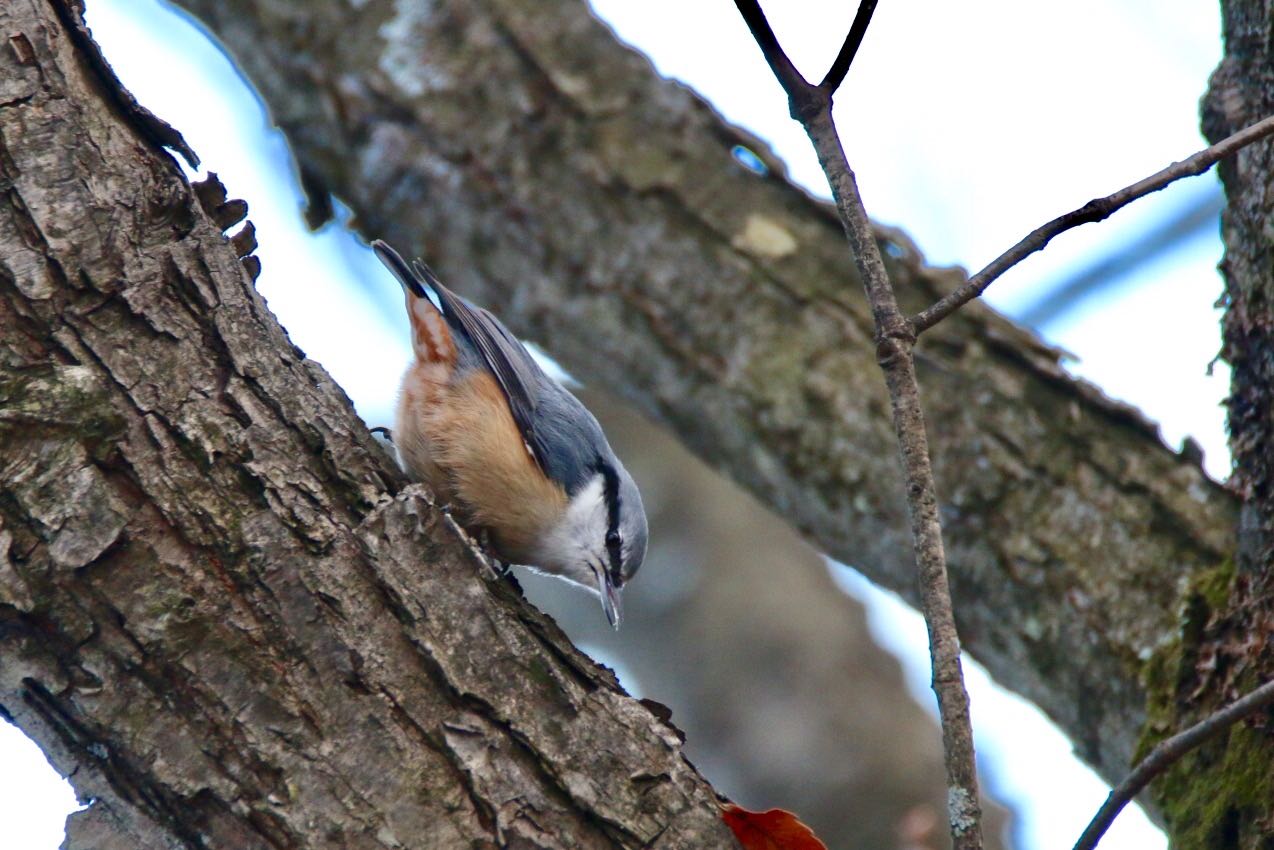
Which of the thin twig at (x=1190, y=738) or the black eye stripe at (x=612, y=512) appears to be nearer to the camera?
the thin twig at (x=1190, y=738)

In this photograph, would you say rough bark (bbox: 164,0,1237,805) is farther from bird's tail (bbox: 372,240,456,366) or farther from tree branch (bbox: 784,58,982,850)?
tree branch (bbox: 784,58,982,850)

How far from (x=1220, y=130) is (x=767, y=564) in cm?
368

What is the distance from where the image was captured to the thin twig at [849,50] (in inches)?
66.6

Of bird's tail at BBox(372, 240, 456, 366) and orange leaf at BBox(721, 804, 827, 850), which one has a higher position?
bird's tail at BBox(372, 240, 456, 366)

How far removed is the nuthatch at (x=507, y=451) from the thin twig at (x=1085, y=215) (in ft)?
5.29

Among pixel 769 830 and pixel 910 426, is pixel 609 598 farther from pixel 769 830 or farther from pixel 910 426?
Result: pixel 910 426

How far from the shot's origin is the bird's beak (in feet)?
10.4

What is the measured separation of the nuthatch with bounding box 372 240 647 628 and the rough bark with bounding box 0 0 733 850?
122 cm

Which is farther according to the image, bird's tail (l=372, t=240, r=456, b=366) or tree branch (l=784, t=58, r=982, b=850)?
bird's tail (l=372, t=240, r=456, b=366)

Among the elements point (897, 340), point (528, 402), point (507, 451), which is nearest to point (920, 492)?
point (897, 340)

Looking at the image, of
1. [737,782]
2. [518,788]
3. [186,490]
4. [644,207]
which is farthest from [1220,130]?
[737,782]

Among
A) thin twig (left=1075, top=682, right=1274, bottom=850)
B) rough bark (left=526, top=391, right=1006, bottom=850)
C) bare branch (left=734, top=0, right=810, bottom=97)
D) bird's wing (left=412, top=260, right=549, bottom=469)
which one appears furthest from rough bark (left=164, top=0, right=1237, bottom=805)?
rough bark (left=526, top=391, right=1006, bottom=850)

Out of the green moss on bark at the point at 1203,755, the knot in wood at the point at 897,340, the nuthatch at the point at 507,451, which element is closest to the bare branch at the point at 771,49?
the knot in wood at the point at 897,340

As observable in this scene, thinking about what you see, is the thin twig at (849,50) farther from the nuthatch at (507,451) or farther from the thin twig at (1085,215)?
the nuthatch at (507,451)
